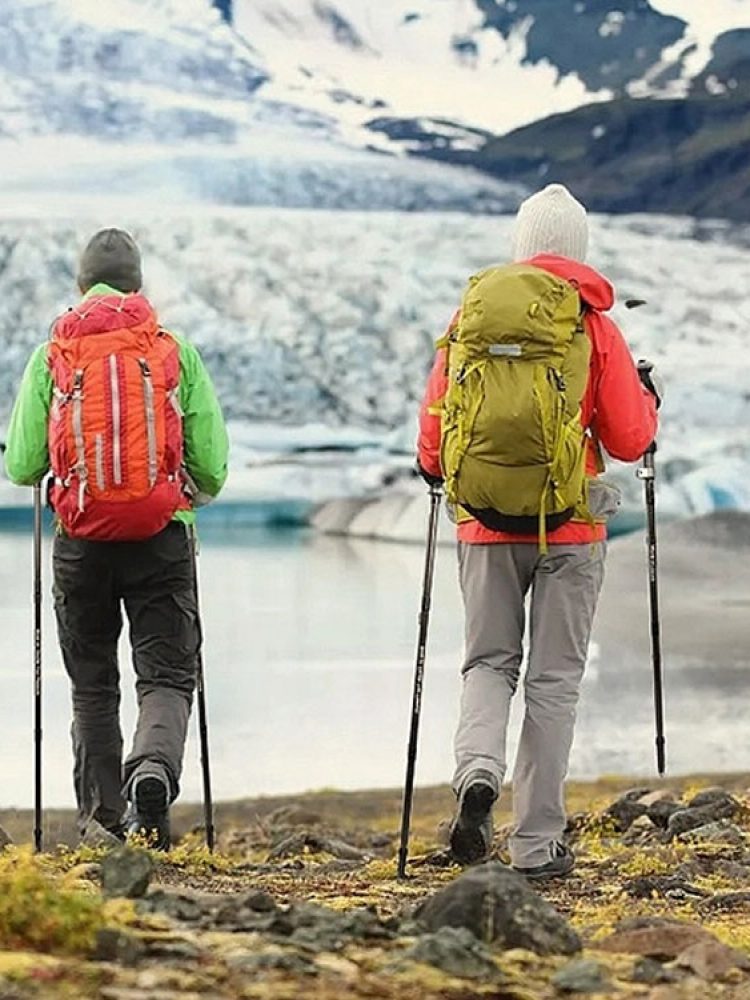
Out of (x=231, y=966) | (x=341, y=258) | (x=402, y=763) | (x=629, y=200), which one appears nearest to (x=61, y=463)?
(x=231, y=966)

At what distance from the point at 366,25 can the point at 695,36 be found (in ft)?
23.8

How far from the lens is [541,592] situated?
441 centimetres

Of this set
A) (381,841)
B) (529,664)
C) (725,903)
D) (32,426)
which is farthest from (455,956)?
(381,841)

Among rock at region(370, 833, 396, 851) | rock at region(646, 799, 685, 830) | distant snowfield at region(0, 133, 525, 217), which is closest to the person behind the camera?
rock at region(646, 799, 685, 830)

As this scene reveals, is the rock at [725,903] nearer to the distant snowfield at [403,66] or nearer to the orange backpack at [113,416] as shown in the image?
the orange backpack at [113,416]

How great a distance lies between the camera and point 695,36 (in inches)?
1917

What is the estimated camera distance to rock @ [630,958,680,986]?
9.58ft

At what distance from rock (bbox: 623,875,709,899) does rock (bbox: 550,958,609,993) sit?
142 cm

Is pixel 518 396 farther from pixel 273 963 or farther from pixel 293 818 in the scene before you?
pixel 293 818

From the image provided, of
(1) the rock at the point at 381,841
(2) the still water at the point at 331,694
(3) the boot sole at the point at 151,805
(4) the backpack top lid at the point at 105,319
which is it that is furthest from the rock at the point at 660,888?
(2) the still water at the point at 331,694

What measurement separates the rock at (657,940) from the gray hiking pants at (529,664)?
4.10 ft

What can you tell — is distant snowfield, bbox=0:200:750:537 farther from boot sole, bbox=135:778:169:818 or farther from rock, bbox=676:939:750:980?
rock, bbox=676:939:750:980

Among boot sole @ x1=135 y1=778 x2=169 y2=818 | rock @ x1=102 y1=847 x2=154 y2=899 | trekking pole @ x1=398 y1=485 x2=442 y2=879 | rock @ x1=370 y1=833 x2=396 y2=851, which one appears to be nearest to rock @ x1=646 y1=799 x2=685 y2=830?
rock @ x1=370 y1=833 x2=396 y2=851

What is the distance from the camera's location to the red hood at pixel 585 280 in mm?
4332
